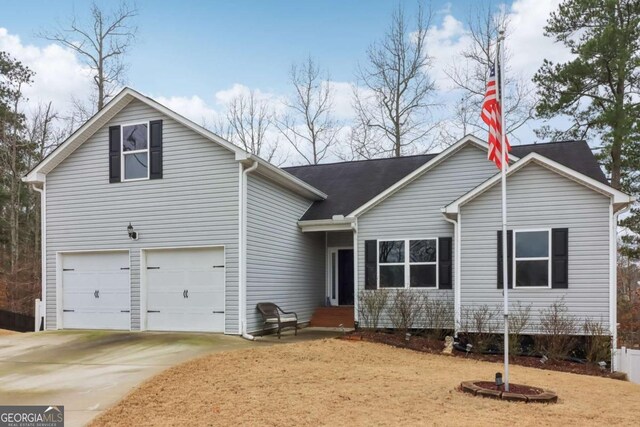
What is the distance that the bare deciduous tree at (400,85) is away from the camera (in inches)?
994

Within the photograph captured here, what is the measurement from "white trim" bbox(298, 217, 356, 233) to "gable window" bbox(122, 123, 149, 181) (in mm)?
4397

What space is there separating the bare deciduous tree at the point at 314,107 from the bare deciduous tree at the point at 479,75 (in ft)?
24.4

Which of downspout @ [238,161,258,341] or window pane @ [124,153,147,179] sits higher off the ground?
window pane @ [124,153,147,179]

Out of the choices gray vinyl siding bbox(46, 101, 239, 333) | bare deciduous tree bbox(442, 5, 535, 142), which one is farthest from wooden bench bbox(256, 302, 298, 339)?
bare deciduous tree bbox(442, 5, 535, 142)

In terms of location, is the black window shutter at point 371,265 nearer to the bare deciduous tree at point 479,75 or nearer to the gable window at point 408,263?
the gable window at point 408,263

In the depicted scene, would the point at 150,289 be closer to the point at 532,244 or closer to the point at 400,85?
the point at 532,244

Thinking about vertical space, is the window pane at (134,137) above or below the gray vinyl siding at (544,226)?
above

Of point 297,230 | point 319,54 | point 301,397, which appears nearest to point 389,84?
point 319,54

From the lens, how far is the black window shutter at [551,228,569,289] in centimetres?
1062

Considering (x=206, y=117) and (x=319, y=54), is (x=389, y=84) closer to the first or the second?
(x=319, y=54)

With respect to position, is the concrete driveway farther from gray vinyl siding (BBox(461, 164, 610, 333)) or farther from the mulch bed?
gray vinyl siding (BBox(461, 164, 610, 333))

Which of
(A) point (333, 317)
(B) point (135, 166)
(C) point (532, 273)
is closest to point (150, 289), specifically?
(B) point (135, 166)

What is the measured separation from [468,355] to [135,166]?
8955 mm

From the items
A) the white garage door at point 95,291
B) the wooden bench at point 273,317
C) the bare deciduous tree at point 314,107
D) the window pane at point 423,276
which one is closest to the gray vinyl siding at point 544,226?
the window pane at point 423,276
